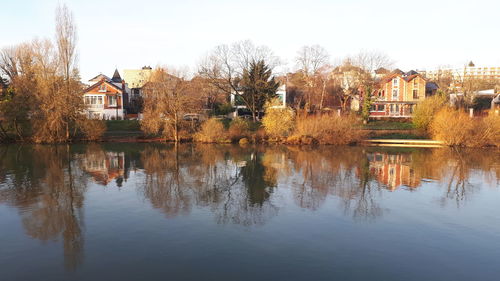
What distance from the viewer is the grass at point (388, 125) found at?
1932 inches

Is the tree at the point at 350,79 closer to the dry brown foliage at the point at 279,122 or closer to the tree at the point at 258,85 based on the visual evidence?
the tree at the point at 258,85

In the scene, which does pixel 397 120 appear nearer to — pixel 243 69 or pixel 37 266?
pixel 243 69

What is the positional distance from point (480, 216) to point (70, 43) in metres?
42.3

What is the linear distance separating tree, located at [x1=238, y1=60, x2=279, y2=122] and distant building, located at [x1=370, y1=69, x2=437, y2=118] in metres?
21.2

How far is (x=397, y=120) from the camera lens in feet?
182

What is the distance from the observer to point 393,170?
969 inches

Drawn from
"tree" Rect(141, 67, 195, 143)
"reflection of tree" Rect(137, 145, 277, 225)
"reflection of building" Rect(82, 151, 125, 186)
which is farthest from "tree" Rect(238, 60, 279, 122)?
"reflection of building" Rect(82, 151, 125, 186)

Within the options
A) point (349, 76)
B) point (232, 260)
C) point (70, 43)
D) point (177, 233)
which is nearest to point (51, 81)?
point (70, 43)

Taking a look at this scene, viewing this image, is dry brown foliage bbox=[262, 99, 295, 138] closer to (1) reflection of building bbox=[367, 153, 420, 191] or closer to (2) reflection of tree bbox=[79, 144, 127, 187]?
(1) reflection of building bbox=[367, 153, 420, 191]

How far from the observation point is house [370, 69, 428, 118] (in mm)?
61125

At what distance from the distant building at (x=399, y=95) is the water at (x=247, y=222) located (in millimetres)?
36696

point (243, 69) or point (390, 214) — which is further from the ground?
point (243, 69)

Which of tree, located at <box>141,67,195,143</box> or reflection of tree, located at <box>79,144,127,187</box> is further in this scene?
tree, located at <box>141,67,195,143</box>

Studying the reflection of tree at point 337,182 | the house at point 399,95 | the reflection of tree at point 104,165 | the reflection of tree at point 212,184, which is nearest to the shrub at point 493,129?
the reflection of tree at point 337,182
